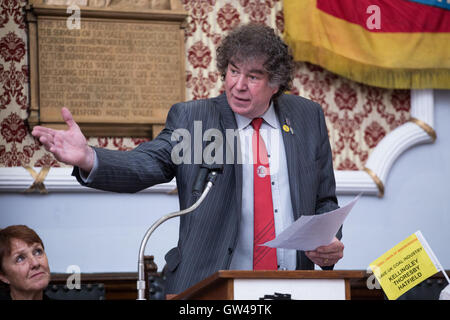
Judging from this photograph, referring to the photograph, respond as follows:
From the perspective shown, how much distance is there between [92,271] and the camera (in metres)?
5.13

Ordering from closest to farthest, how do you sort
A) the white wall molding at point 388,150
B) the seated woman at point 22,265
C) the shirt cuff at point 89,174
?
the shirt cuff at point 89,174 < the seated woman at point 22,265 < the white wall molding at point 388,150

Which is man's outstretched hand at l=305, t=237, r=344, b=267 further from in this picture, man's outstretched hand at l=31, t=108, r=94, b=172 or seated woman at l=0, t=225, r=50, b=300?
seated woman at l=0, t=225, r=50, b=300

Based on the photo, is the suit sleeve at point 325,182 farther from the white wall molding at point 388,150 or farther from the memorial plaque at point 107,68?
the memorial plaque at point 107,68

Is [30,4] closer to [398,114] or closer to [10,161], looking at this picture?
[10,161]

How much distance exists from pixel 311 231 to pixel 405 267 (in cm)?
31

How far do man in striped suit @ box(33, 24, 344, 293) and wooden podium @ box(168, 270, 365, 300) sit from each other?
517 mm

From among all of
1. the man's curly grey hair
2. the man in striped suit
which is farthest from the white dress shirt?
the man's curly grey hair

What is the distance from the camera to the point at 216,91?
5.64 m

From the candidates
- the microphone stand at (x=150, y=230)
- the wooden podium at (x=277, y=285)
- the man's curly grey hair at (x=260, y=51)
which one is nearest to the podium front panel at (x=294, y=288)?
the wooden podium at (x=277, y=285)

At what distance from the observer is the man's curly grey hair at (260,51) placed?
9.95 feet

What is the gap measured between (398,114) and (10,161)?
2937 mm

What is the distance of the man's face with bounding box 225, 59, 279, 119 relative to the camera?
2.98 m

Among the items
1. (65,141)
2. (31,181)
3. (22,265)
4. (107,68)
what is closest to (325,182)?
(65,141)

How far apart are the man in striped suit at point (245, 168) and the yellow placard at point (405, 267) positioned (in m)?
0.33
